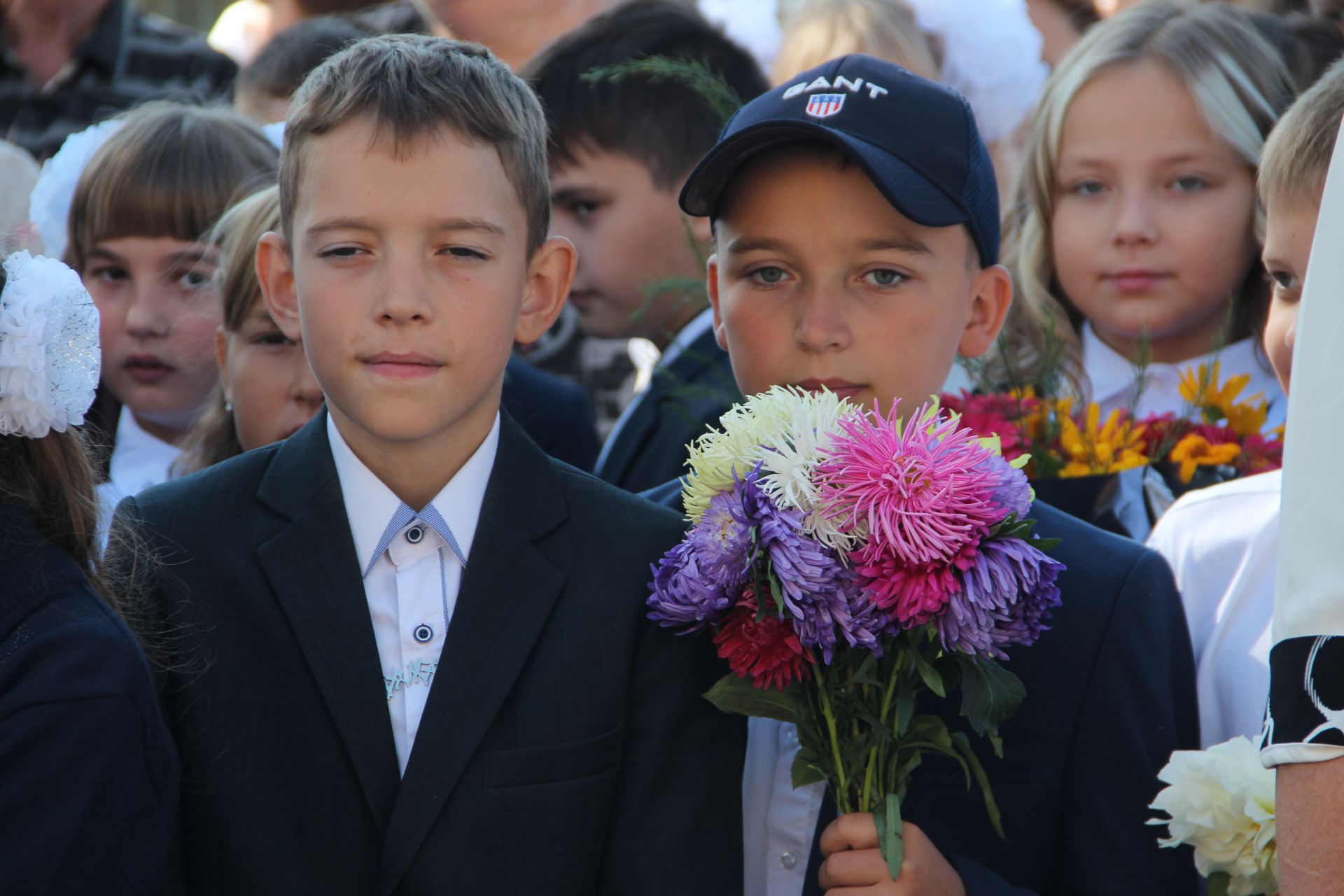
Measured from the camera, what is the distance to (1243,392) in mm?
3863

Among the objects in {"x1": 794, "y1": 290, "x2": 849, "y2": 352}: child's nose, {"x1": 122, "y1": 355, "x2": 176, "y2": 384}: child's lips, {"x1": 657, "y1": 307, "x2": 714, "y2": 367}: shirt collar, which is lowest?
{"x1": 122, "y1": 355, "x2": 176, "y2": 384}: child's lips

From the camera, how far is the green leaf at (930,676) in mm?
2020

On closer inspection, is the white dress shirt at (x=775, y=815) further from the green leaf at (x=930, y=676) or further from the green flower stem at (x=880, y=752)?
the green leaf at (x=930, y=676)

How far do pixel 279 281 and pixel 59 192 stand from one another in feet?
6.49

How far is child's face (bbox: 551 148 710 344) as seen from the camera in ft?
14.8

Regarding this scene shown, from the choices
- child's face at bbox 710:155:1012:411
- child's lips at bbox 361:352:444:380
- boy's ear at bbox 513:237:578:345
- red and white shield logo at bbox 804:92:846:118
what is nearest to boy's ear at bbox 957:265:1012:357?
child's face at bbox 710:155:1012:411

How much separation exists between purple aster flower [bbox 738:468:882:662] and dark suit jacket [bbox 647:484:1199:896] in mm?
490

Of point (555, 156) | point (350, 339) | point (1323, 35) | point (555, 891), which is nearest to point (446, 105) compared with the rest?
point (350, 339)

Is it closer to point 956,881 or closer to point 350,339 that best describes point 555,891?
point 956,881

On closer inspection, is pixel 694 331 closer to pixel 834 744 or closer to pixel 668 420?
pixel 668 420

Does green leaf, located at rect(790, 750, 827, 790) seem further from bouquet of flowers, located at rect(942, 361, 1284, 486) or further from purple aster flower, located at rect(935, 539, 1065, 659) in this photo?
bouquet of flowers, located at rect(942, 361, 1284, 486)

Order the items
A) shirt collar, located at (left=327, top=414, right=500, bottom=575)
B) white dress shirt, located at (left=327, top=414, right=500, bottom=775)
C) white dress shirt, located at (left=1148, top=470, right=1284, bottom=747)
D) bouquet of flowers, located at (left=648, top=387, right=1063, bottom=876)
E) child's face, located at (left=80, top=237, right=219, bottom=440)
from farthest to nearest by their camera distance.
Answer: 1. child's face, located at (left=80, top=237, right=219, bottom=440)
2. white dress shirt, located at (left=1148, top=470, right=1284, bottom=747)
3. shirt collar, located at (left=327, top=414, right=500, bottom=575)
4. white dress shirt, located at (left=327, top=414, right=500, bottom=775)
5. bouquet of flowers, located at (left=648, top=387, right=1063, bottom=876)

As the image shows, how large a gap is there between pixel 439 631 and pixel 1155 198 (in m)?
2.61

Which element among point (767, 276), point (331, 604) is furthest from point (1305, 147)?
point (331, 604)
